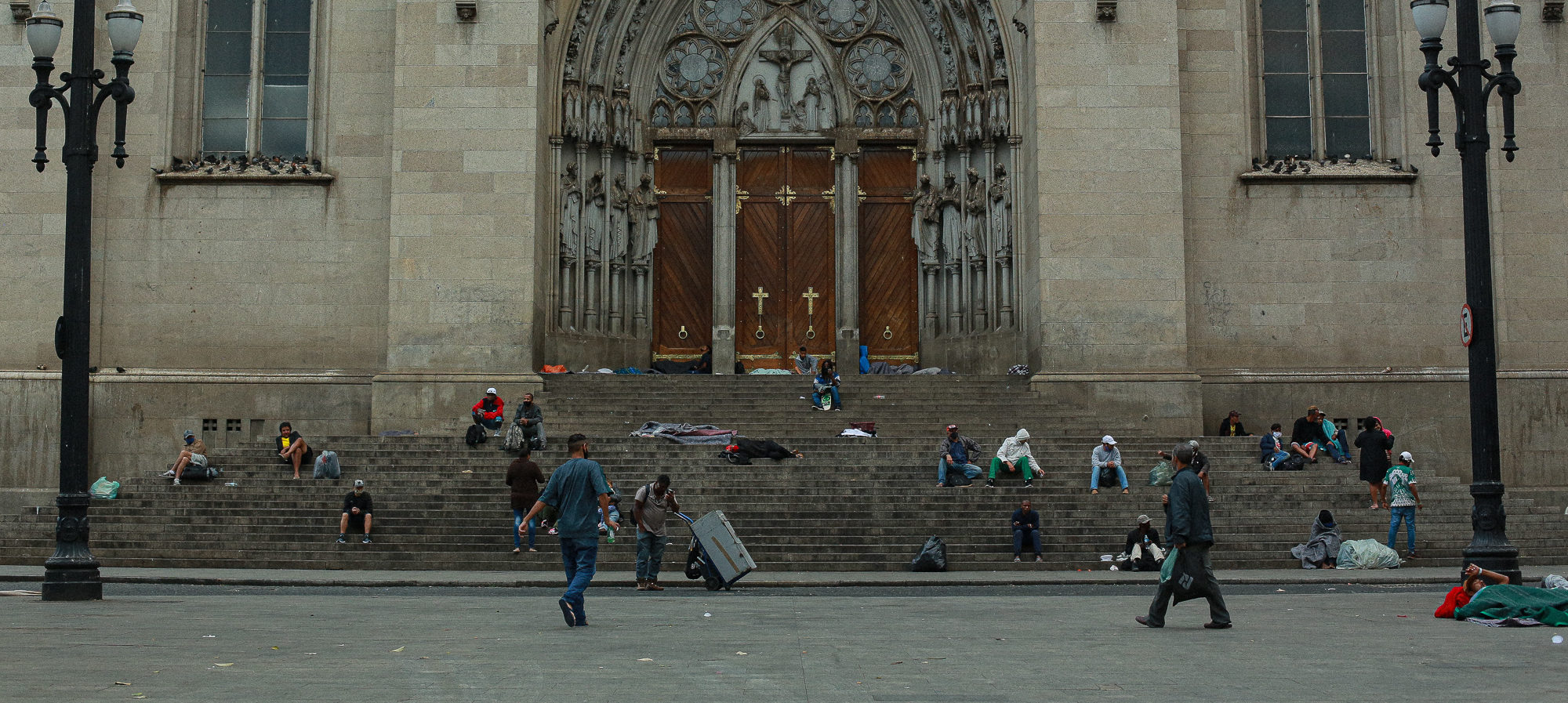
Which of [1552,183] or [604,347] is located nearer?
[1552,183]

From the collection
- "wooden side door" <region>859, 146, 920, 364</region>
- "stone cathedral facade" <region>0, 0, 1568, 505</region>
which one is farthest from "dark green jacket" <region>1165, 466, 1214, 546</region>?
"wooden side door" <region>859, 146, 920, 364</region>

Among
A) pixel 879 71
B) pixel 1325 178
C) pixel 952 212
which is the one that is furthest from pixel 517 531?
pixel 1325 178

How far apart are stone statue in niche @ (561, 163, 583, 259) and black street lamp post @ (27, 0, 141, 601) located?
11.9 m

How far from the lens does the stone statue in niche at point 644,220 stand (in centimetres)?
2853

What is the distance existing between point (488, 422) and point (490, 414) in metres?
0.13

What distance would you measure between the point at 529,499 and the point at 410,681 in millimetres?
10904

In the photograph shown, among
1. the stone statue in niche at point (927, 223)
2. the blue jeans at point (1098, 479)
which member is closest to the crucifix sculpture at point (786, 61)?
the stone statue in niche at point (927, 223)

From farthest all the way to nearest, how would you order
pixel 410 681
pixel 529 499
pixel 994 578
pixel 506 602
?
pixel 529 499 → pixel 994 578 → pixel 506 602 → pixel 410 681

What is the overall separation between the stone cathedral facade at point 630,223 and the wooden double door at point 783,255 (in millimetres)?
2151

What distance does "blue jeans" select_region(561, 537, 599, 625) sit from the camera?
38.7ft

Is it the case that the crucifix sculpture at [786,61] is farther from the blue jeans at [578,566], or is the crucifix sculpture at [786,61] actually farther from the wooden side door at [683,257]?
the blue jeans at [578,566]

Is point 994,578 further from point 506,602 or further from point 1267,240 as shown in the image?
point 1267,240

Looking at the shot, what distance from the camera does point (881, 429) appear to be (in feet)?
78.3

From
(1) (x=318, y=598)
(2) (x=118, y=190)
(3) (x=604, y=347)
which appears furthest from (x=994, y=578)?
(2) (x=118, y=190)
